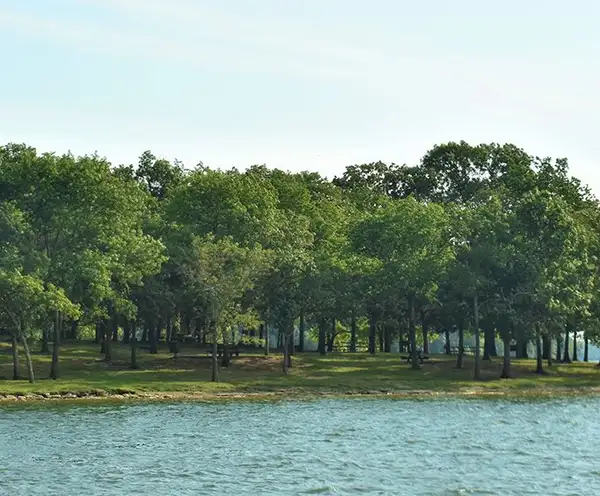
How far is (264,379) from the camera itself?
96.0 metres

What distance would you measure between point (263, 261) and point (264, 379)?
10.7 metres

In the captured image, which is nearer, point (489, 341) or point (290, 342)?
point (290, 342)

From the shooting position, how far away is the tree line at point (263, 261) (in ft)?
294

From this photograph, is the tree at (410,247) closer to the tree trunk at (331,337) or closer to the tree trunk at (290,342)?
the tree trunk at (290,342)

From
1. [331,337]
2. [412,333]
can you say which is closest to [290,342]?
[412,333]

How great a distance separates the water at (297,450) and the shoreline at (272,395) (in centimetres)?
528

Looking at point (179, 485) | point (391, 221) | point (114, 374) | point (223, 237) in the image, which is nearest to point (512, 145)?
point (391, 221)

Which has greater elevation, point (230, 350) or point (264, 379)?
point (230, 350)

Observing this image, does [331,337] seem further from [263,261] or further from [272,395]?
[272,395]

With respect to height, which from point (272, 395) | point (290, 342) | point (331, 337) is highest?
point (331, 337)

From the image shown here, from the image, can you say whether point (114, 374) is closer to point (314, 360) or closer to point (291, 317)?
point (291, 317)

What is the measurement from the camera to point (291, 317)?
100875mm

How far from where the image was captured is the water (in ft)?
149

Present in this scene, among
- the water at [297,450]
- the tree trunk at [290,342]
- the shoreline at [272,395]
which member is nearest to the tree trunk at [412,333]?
the shoreline at [272,395]
